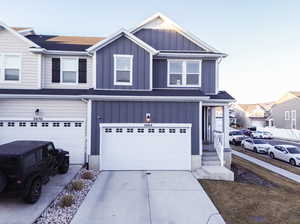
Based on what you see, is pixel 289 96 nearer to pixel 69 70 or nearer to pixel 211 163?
pixel 211 163

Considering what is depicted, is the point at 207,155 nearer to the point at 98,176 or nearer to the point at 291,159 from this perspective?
the point at 98,176

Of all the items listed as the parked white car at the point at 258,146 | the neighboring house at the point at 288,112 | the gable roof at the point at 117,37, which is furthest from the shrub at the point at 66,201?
the neighboring house at the point at 288,112

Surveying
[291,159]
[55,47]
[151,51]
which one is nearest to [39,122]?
[55,47]

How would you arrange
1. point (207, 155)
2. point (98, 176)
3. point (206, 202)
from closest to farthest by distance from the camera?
1. point (206, 202)
2. point (98, 176)
3. point (207, 155)

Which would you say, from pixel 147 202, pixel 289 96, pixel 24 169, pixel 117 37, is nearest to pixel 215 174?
pixel 147 202

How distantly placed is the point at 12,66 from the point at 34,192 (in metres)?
8.64

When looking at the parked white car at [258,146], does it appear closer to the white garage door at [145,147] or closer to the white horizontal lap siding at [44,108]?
the white garage door at [145,147]

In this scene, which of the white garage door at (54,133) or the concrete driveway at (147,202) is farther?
the white garage door at (54,133)

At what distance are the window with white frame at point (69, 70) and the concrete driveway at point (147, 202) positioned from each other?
20.8 ft

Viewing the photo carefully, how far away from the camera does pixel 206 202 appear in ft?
22.3

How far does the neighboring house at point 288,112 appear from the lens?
1329 inches

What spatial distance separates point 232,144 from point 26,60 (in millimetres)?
23657

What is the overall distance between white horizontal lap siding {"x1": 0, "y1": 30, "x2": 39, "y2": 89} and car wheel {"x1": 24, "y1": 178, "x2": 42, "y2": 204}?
696 centimetres

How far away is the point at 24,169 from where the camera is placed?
5980 mm
